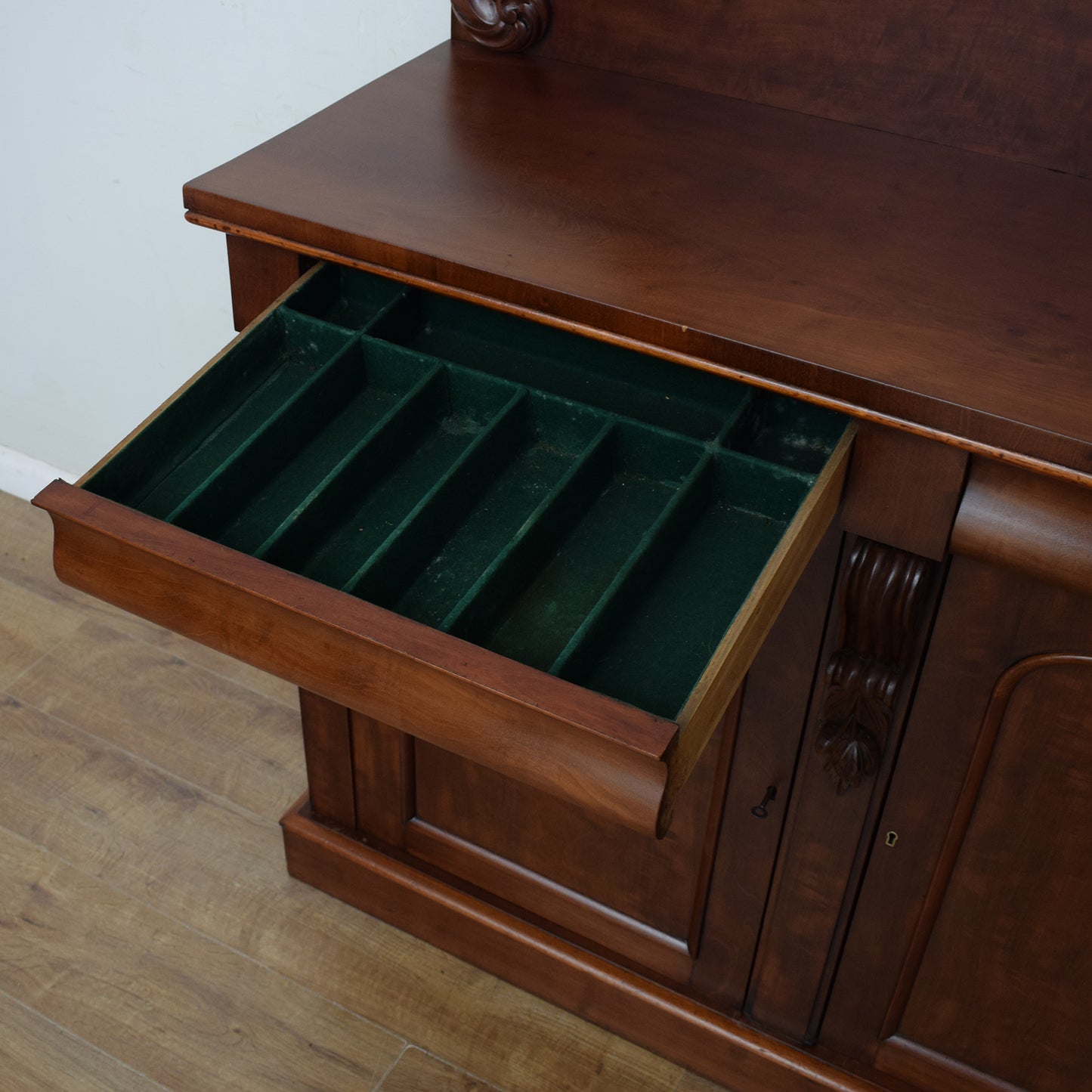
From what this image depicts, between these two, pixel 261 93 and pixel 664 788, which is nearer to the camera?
pixel 664 788

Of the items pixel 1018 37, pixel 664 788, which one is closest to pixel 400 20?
pixel 1018 37

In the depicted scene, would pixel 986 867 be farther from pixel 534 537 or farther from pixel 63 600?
pixel 63 600

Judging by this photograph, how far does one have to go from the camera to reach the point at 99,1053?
1.65m

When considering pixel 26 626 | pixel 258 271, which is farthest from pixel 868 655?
pixel 26 626

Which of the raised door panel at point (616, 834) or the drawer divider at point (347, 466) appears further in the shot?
the raised door panel at point (616, 834)

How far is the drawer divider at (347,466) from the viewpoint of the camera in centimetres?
99

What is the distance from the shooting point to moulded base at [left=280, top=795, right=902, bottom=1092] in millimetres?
1585

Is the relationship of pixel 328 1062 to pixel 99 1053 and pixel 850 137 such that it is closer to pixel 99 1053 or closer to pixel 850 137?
pixel 99 1053

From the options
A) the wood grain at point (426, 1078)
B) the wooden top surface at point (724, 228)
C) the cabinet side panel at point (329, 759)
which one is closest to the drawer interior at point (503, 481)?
the wooden top surface at point (724, 228)

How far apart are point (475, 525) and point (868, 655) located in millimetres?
389

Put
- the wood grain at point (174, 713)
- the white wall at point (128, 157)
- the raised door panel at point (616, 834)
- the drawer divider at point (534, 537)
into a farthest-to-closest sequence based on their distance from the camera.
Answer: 1. the wood grain at point (174, 713)
2. the white wall at point (128, 157)
3. the raised door panel at point (616, 834)
4. the drawer divider at point (534, 537)

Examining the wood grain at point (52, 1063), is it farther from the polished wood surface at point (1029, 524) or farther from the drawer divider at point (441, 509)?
the polished wood surface at point (1029, 524)

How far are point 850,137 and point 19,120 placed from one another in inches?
53.6

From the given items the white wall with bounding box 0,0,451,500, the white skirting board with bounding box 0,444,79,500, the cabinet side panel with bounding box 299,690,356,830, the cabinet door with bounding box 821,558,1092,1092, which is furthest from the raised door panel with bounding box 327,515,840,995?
the white skirting board with bounding box 0,444,79,500
